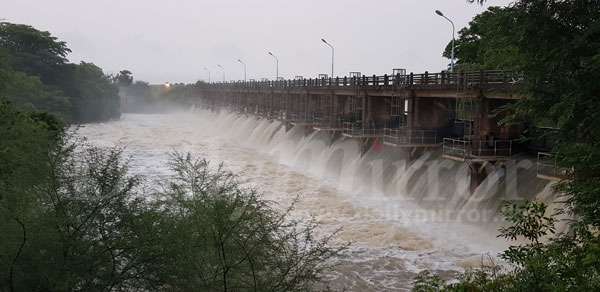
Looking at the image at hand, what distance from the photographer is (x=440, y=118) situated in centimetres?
3469

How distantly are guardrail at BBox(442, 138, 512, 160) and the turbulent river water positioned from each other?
2.74ft

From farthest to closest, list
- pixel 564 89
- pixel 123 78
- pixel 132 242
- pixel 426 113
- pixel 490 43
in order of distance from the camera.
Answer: pixel 123 78 → pixel 426 113 → pixel 490 43 → pixel 564 89 → pixel 132 242

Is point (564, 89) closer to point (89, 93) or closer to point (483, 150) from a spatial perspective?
point (483, 150)

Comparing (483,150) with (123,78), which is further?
(123,78)

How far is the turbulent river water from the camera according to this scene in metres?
20.8

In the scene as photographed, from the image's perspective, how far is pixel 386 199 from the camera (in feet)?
102

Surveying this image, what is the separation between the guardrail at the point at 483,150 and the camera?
2569 centimetres

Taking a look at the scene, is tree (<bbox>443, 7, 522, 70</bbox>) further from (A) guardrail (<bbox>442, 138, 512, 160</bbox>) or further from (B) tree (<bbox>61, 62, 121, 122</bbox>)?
(B) tree (<bbox>61, 62, 121, 122</bbox>)

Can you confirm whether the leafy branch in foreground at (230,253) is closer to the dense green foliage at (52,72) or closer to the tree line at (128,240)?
the tree line at (128,240)

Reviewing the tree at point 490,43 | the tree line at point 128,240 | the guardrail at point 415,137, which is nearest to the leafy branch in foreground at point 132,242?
the tree line at point 128,240

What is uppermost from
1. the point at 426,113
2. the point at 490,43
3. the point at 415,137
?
the point at 490,43

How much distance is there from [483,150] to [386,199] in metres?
7.28

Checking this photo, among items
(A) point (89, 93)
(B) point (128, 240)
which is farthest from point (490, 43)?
(A) point (89, 93)

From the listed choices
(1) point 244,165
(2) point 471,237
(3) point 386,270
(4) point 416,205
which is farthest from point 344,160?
(3) point 386,270
